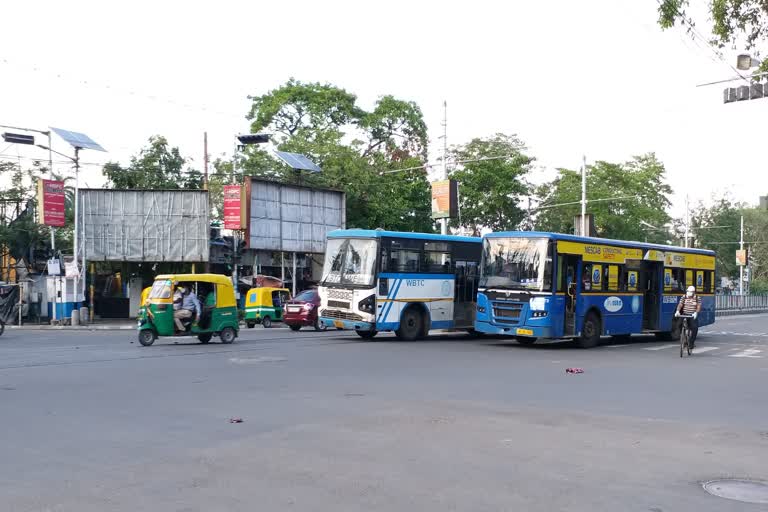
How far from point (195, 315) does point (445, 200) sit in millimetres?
15787

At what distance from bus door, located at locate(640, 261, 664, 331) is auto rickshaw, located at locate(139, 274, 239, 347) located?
43.0 feet

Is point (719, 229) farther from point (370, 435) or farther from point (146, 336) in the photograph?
point (370, 435)

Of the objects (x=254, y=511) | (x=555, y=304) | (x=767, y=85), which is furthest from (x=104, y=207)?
(x=254, y=511)

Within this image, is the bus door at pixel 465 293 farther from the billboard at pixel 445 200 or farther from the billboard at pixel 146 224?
the billboard at pixel 146 224

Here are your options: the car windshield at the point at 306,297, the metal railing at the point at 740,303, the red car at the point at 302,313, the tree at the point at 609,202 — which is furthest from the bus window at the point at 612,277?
the tree at the point at 609,202

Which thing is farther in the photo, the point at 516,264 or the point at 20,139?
the point at 20,139

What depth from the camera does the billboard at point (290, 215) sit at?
41.6 m

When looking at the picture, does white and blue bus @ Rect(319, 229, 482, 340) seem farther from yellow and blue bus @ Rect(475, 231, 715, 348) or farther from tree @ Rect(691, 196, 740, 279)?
tree @ Rect(691, 196, 740, 279)

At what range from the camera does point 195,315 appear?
72.3ft

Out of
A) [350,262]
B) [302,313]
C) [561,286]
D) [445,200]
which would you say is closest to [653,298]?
[561,286]

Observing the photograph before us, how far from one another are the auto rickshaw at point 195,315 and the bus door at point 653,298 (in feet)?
43.0

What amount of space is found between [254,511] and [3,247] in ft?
136

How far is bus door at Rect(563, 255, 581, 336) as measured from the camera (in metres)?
21.8

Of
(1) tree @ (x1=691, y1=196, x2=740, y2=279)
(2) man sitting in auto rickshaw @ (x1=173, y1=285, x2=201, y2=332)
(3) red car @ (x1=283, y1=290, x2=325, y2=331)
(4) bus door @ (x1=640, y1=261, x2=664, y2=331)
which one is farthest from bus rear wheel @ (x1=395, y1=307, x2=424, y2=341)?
(1) tree @ (x1=691, y1=196, x2=740, y2=279)
